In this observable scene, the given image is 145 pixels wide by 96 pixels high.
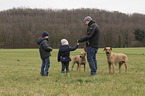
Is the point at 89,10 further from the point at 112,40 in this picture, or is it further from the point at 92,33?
the point at 92,33

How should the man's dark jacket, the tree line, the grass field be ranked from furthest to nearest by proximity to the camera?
the tree line < the man's dark jacket < the grass field

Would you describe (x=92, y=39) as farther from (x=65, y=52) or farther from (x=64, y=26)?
(x=64, y=26)

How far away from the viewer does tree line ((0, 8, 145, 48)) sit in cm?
9462

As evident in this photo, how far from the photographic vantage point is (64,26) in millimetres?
137000

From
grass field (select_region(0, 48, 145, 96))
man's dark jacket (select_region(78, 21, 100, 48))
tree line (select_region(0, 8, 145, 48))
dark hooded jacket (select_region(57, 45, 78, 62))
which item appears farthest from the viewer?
tree line (select_region(0, 8, 145, 48))

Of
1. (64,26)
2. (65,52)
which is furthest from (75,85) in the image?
(64,26)

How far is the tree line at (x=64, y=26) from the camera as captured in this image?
94.6 m

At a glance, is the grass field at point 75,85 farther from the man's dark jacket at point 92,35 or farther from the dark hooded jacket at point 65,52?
the man's dark jacket at point 92,35

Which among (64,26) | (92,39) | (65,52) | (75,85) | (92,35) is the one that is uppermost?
(64,26)

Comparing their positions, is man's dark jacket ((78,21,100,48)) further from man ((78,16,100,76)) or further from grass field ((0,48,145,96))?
grass field ((0,48,145,96))

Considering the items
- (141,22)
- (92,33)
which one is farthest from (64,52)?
(141,22)

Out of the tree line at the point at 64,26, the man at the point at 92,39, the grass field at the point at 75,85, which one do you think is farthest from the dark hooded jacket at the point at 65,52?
the tree line at the point at 64,26

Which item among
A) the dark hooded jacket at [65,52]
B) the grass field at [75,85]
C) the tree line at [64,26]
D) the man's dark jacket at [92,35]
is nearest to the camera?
the grass field at [75,85]

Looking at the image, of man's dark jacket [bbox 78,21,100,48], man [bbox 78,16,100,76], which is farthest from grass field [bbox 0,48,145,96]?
man's dark jacket [bbox 78,21,100,48]
